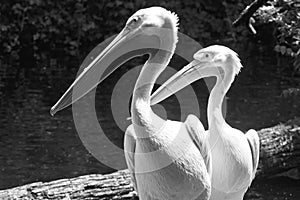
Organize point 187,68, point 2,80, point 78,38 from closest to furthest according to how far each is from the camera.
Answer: point 187,68 < point 2,80 < point 78,38

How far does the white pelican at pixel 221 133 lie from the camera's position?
421cm

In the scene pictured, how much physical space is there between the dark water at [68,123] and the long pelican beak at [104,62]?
278cm

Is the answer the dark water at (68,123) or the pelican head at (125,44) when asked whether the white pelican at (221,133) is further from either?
the dark water at (68,123)

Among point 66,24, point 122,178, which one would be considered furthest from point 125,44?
point 66,24

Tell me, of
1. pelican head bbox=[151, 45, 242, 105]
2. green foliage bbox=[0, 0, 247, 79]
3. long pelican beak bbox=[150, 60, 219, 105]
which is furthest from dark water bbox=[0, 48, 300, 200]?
green foliage bbox=[0, 0, 247, 79]

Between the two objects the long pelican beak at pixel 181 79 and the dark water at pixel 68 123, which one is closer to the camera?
the long pelican beak at pixel 181 79

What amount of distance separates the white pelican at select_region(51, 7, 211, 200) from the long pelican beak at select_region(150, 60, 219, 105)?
0.43 meters

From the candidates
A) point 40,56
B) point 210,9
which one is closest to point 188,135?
point 40,56

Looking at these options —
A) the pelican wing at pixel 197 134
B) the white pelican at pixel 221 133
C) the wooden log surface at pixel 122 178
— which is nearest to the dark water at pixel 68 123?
the wooden log surface at pixel 122 178

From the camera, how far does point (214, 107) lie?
433 cm

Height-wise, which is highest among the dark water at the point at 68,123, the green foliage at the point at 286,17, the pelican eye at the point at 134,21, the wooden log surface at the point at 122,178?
the pelican eye at the point at 134,21

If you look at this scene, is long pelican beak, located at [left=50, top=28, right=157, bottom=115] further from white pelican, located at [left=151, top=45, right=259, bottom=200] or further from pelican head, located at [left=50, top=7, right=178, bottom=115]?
white pelican, located at [left=151, top=45, right=259, bottom=200]

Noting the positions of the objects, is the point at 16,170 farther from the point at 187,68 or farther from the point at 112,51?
the point at 112,51

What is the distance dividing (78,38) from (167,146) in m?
11.7
